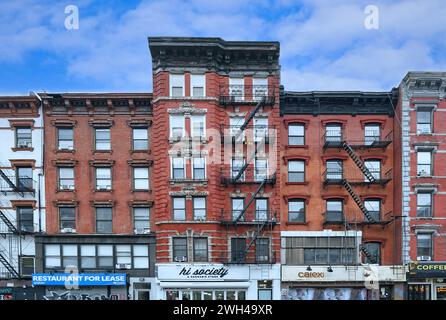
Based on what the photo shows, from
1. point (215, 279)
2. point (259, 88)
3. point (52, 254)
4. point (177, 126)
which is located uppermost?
point (259, 88)

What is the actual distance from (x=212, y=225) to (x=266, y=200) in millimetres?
2080

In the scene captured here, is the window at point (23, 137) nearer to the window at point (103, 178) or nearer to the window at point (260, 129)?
the window at point (103, 178)

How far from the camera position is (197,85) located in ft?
37.3

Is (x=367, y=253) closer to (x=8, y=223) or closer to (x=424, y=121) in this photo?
(x=424, y=121)

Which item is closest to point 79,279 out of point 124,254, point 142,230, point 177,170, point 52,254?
point 124,254

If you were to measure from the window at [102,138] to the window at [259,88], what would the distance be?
562cm

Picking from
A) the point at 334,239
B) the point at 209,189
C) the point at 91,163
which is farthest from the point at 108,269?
the point at 334,239

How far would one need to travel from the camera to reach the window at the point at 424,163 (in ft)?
28.7

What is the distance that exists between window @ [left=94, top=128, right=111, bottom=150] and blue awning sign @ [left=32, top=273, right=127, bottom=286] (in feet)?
14.7

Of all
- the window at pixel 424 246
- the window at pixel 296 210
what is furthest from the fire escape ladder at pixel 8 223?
the window at pixel 424 246

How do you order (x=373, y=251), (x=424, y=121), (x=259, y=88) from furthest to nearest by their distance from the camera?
1. (x=259, y=88)
2. (x=373, y=251)
3. (x=424, y=121)

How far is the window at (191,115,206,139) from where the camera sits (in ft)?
35.4

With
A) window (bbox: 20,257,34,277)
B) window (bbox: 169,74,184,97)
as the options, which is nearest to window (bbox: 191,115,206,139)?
window (bbox: 169,74,184,97)

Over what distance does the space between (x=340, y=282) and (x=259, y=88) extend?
677 centimetres
